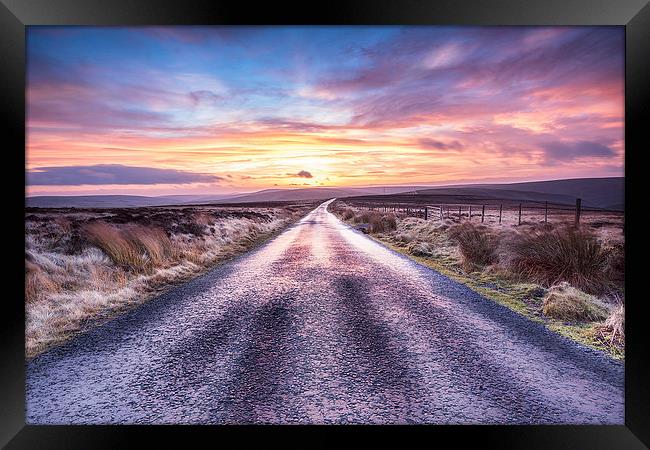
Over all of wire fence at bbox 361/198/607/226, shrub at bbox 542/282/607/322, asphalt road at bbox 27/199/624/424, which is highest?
wire fence at bbox 361/198/607/226

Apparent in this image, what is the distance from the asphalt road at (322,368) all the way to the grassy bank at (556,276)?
637 millimetres

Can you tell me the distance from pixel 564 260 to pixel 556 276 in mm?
403

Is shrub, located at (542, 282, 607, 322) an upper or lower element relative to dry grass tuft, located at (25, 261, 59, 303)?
lower

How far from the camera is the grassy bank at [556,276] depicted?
5.28 meters

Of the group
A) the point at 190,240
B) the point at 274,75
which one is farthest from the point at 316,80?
the point at 190,240

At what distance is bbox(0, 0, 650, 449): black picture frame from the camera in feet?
11.0

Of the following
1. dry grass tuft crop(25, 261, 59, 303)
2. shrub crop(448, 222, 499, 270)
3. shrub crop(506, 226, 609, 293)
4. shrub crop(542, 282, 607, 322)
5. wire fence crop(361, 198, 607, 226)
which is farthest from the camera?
wire fence crop(361, 198, 607, 226)

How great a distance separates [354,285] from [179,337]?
3.99 m

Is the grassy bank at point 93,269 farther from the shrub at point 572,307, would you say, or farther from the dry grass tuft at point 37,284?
the shrub at point 572,307

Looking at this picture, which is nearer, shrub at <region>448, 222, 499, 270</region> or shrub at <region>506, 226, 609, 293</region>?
shrub at <region>506, 226, 609, 293</region>

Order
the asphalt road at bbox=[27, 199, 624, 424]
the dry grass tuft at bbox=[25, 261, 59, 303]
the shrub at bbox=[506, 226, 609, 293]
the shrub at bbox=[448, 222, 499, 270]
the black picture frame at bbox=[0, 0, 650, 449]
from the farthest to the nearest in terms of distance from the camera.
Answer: the shrub at bbox=[448, 222, 499, 270] < the shrub at bbox=[506, 226, 609, 293] < the dry grass tuft at bbox=[25, 261, 59, 303] < the black picture frame at bbox=[0, 0, 650, 449] < the asphalt road at bbox=[27, 199, 624, 424]

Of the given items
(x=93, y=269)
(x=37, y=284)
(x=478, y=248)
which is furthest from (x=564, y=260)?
(x=37, y=284)

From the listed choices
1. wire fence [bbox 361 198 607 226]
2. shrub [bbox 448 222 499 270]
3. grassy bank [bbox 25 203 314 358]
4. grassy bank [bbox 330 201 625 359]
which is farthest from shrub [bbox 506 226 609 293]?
grassy bank [bbox 25 203 314 358]

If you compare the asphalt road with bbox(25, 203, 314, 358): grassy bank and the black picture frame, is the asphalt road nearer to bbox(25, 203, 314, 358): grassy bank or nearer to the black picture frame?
the black picture frame
